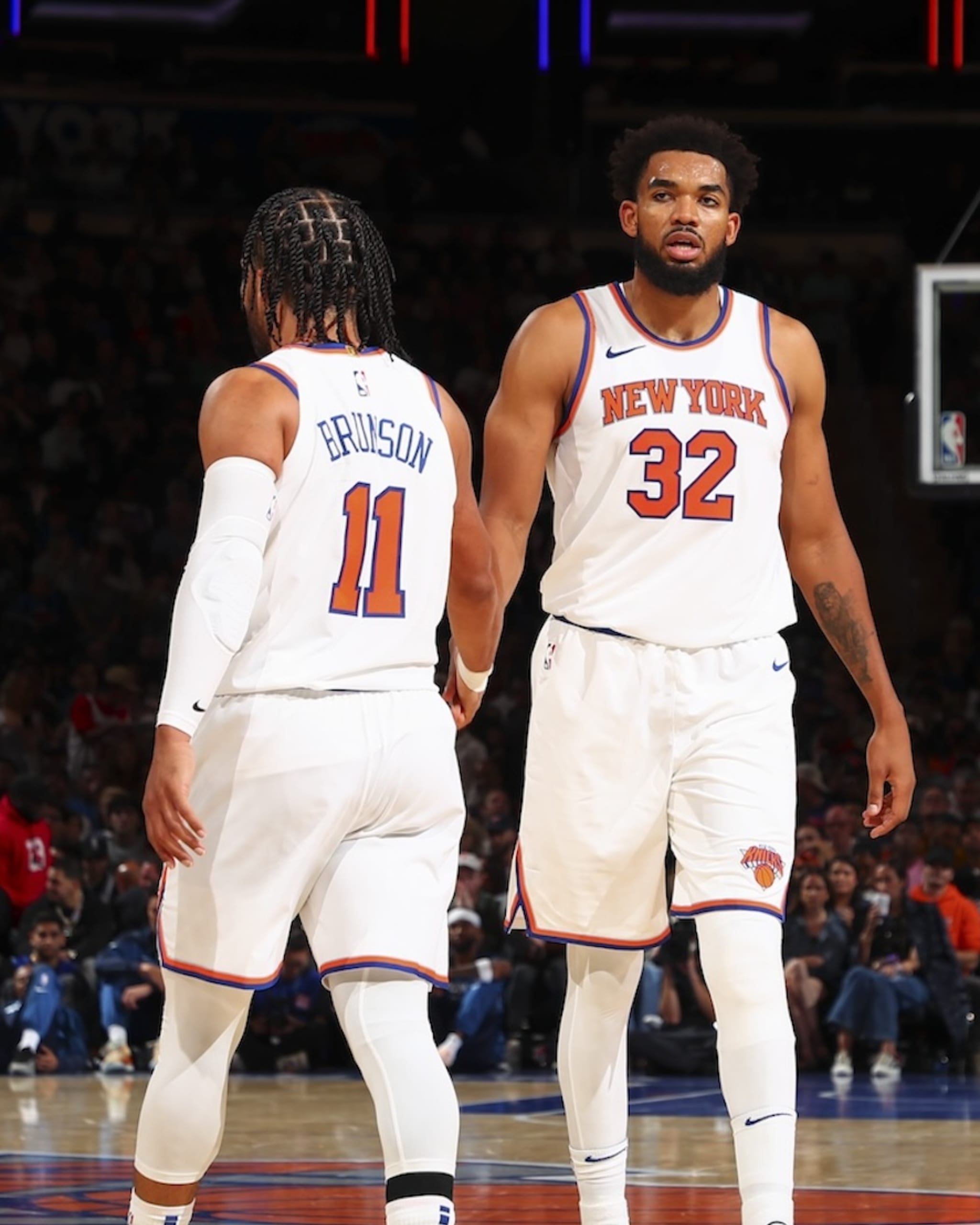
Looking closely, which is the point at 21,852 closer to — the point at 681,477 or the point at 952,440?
the point at 952,440

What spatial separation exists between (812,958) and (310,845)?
7.50 metres

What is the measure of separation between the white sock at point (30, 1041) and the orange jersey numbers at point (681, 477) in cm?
647

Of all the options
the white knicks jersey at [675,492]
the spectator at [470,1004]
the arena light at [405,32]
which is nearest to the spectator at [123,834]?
the spectator at [470,1004]

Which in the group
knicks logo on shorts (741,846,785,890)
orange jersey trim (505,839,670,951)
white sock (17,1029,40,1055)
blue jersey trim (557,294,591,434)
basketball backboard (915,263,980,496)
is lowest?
white sock (17,1029,40,1055)

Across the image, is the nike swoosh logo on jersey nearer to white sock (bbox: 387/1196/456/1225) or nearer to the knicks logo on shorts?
the knicks logo on shorts

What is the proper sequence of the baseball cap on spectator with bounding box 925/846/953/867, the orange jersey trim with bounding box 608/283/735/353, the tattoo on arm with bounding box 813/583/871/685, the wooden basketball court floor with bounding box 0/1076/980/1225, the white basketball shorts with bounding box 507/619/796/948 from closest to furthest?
the white basketball shorts with bounding box 507/619/796/948 → the orange jersey trim with bounding box 608/283/735/353 → the tattoo on arm with bounding box 813/583/871/685 → the wooden basketball court floor with bounding box 0/1076/980/1225 → the baseball cap on spectator with bounding box 925/846/953/867

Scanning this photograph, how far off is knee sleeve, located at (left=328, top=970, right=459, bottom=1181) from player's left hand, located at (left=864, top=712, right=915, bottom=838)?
156cm


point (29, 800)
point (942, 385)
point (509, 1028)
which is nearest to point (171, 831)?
point (942, 385)

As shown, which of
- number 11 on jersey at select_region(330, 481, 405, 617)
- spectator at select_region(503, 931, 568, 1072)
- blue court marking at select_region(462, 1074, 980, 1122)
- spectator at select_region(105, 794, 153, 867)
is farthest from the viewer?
spectator at select_region(105, 794, 153, 867)

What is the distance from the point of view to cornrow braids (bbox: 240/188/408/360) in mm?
3920

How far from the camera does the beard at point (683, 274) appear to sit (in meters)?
4.82

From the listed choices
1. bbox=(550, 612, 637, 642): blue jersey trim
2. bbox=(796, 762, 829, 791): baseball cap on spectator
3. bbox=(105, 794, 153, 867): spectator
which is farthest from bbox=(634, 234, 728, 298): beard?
bbox=(796, 762, 829, 791): baseball cap on spectator

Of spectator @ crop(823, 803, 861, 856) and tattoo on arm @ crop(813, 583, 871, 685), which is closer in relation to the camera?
tattoo on arm @ crop(813, 583, 871, 685)

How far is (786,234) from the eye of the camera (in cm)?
1880
